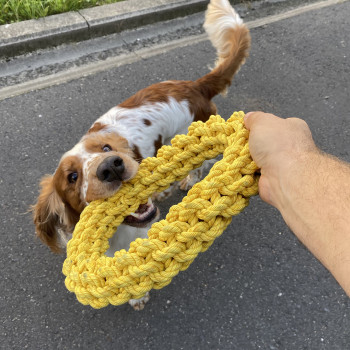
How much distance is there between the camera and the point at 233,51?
2.72 metres

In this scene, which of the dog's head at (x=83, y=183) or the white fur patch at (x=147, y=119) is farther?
the white fur patch at (x=147, y=119)

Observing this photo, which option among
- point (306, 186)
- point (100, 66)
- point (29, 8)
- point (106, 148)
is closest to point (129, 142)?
point (106, 148)

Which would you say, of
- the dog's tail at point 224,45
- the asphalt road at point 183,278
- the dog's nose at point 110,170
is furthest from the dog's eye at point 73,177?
the dog's tail at point 224,45

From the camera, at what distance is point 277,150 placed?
1.32m

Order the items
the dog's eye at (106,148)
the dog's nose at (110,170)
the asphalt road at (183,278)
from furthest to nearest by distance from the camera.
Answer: the asphalt road at (183,278)
the dog's eye at (106,148)
the dog's nose at (110,170)

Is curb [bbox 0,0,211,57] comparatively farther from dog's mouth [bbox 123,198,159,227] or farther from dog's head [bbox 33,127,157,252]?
dog's mouth [bbox 123,198,159,227]

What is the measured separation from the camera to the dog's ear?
7.11ft

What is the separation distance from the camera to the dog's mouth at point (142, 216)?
2057mm

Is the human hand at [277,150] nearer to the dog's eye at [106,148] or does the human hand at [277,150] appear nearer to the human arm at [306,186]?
the human arm at [306,186]

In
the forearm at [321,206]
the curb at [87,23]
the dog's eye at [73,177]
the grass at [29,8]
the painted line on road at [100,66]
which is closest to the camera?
the forearm at [321,206]

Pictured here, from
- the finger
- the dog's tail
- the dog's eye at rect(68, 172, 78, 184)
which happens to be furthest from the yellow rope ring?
the dog's tail

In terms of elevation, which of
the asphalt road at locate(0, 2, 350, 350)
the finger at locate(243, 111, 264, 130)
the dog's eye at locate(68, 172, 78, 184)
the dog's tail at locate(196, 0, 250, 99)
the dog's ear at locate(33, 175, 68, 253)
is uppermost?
the finger at locate(243, 111, 264, 130)

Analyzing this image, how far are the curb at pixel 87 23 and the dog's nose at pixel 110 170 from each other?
2.73m

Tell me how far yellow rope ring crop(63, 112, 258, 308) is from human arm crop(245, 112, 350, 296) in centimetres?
9
